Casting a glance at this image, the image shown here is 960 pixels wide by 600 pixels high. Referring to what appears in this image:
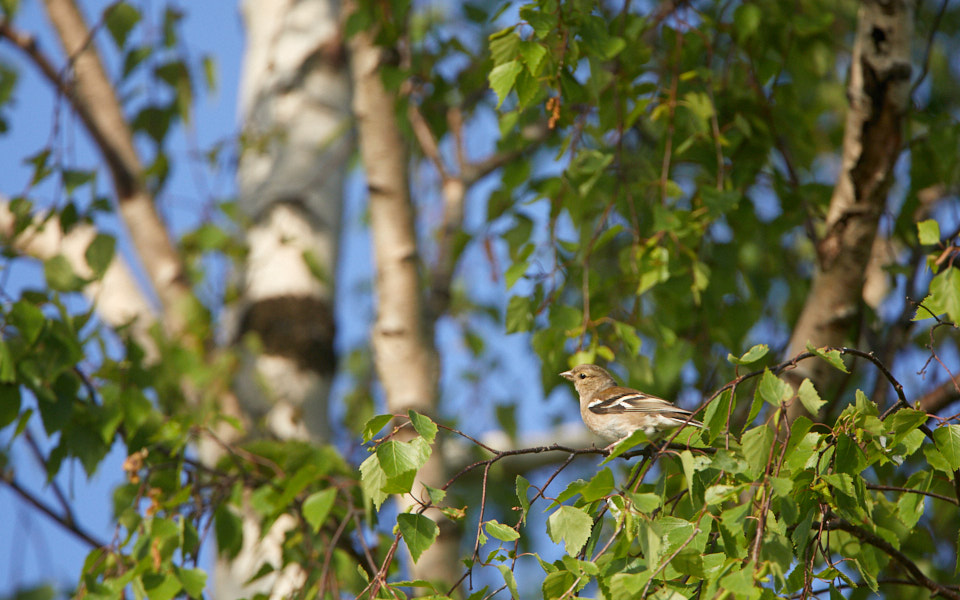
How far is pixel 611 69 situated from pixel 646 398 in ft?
5.48

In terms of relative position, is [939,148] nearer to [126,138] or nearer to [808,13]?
[808,13]

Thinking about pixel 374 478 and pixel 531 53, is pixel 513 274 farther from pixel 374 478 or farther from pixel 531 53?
pixel 374 478

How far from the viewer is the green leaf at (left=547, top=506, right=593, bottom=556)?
228cm

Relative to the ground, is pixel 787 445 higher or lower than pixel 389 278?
lower

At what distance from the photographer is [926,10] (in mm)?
6672

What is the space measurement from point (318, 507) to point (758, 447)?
75.1 inches

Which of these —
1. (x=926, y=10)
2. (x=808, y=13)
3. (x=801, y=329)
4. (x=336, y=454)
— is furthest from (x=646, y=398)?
(x=926, y=10)

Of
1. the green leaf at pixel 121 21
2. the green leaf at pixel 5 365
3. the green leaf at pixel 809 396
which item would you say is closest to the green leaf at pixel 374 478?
the green leaf at pixel 809 396

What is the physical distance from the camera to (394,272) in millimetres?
4848

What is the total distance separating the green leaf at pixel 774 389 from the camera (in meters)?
2.19

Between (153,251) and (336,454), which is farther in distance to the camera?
(153,251)

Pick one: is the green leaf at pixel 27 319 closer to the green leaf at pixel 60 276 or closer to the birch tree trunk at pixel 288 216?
the green leaf at pixel 60 276

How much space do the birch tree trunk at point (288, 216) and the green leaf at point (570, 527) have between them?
273 centimetres

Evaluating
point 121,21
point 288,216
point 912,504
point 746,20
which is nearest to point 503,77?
point 746,20
